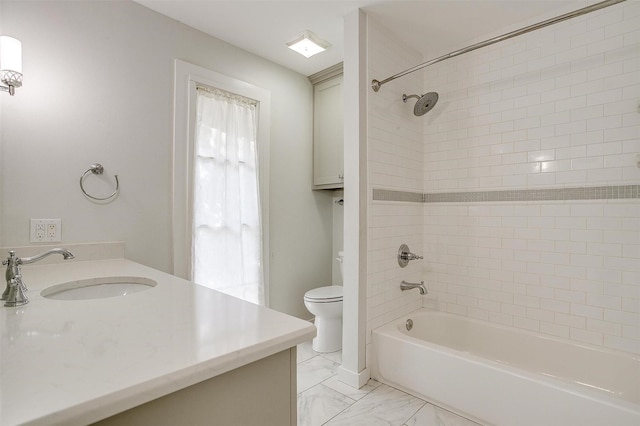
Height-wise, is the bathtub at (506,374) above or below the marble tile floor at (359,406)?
above

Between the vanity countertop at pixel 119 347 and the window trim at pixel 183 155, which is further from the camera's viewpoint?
the window trim at pixel 183 155

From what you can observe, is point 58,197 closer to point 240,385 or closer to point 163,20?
point 163,20

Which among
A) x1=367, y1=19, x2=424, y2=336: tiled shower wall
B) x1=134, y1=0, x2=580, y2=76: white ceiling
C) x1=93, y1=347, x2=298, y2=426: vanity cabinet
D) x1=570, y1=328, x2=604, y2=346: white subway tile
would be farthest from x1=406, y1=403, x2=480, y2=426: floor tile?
x1=134, y1=0, x2=580, y2=76: white ceiling

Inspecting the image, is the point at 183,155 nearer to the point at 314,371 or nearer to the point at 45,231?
the point at 45,231

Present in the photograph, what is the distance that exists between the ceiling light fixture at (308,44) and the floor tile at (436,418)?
2.51m

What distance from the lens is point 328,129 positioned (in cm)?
289

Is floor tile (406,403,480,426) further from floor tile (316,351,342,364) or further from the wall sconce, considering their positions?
the wall sconce

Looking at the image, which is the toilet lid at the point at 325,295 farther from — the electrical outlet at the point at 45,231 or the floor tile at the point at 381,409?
the electrical outlet at the point at 45,231

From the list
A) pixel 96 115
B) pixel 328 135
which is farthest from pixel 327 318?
pixel 96 115

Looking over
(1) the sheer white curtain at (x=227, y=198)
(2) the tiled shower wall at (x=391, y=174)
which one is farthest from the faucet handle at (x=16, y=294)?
(2) the tiled shower wall at (x=391, y=174)

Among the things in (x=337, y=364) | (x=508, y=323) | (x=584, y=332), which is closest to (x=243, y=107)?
(x=337, y=364)

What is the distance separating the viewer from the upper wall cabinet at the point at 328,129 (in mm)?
2799

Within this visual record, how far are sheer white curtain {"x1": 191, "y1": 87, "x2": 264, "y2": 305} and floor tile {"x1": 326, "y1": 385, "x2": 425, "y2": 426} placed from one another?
112 cm

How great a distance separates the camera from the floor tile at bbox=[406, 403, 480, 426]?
164cm
